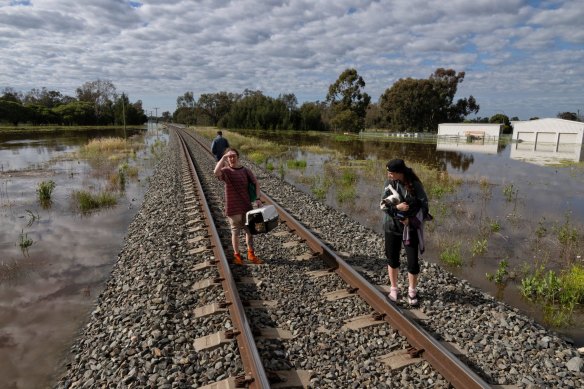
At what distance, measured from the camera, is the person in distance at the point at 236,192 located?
6.11m

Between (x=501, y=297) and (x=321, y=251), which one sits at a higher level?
(x=321, y=251)

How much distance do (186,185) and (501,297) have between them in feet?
32.9

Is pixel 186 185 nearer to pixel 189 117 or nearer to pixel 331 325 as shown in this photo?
pixel 331 325

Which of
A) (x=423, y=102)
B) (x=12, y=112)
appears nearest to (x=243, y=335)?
(x=423, y=102)

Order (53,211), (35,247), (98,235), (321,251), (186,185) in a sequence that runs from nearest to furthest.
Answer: (321,251) → (35,247) → (98,235) → (53,211) → (186,185)

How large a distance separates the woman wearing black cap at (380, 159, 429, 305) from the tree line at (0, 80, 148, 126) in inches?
2207

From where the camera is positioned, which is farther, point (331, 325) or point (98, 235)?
point (98, 235)

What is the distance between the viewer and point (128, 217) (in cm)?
1075

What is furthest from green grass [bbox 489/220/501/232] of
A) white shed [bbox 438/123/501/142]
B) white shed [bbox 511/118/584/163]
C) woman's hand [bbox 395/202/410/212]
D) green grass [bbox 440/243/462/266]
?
white shed [bbox 438/123/501/142]

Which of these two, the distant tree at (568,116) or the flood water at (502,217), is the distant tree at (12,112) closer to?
the flood water at (502,217)

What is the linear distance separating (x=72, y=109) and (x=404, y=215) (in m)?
102

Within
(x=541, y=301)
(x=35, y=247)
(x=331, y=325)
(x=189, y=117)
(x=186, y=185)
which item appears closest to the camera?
(x=331, y=325)

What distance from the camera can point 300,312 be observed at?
478cm

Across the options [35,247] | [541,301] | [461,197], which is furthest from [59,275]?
[461,197]
